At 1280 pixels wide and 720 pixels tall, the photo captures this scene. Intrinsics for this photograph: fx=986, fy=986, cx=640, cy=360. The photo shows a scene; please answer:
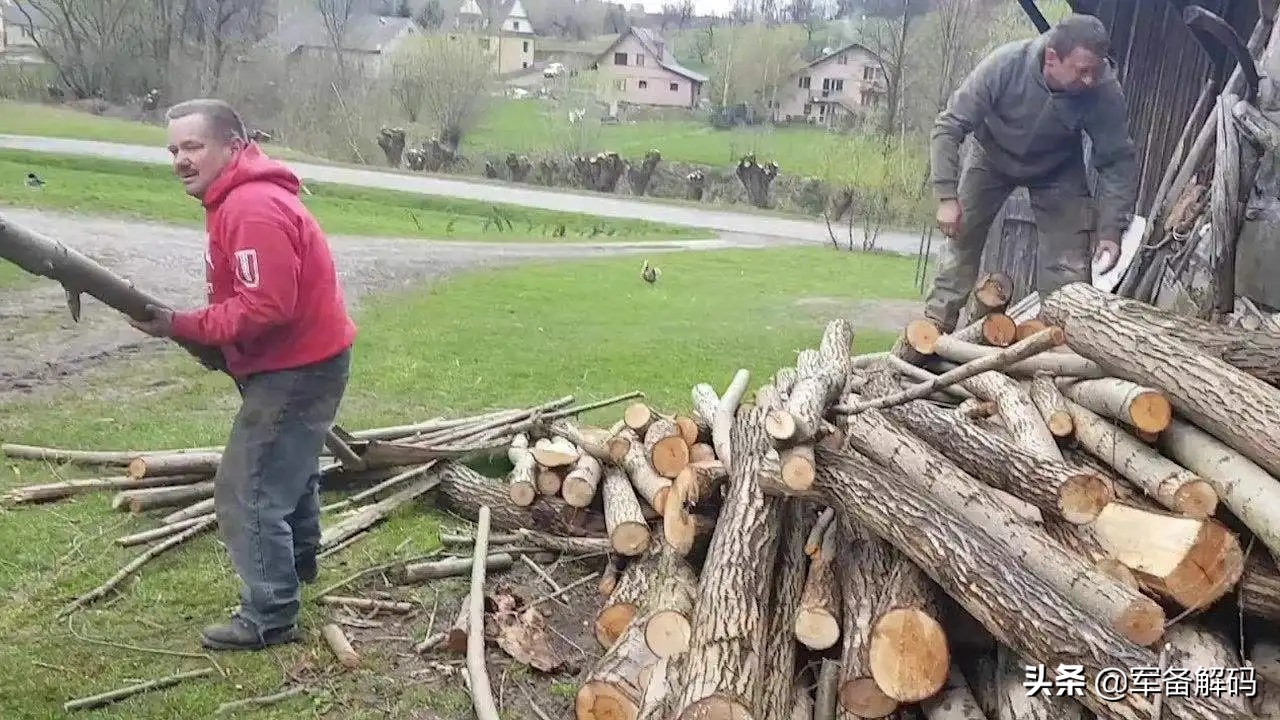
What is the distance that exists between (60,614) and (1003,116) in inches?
198

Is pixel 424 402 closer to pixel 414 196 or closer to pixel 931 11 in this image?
pixel 414 196

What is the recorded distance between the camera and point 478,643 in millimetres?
3203

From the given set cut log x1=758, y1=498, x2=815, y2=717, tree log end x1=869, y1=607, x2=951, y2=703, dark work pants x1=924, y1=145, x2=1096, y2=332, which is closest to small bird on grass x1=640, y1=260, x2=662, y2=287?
dark work pants x1=924, y1=145, x2=1096, y2=332

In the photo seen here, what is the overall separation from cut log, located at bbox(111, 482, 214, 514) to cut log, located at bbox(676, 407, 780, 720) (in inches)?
92.4

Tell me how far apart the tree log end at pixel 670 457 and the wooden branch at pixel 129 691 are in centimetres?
182

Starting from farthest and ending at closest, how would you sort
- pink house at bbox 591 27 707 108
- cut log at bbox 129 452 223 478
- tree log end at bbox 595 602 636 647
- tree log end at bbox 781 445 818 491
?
pink house at bbox 591 27 707 108 → cut log at bbox 129 452 223 478 → tree log end at bbox 595 602 636 647 → tree log end at bbox 781 445 818 491

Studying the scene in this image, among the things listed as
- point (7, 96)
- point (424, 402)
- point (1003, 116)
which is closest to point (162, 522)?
point (424, 402)

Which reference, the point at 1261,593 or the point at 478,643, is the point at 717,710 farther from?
the point at 1261,593

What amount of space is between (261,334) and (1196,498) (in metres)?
2.81

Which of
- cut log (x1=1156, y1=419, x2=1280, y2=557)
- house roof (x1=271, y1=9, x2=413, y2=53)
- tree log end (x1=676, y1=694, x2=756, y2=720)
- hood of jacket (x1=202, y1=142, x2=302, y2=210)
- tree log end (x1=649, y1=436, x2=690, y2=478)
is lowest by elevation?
tree log end (x1=676, y1=694, x2=756, y2=720)

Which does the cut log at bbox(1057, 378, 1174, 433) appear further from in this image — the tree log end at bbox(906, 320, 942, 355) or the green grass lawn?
the green grass lawn

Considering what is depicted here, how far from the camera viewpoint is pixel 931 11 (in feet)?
63.1

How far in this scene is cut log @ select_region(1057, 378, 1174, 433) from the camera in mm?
3221

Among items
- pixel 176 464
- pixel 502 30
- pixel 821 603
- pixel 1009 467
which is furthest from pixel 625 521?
pixel 502 30
